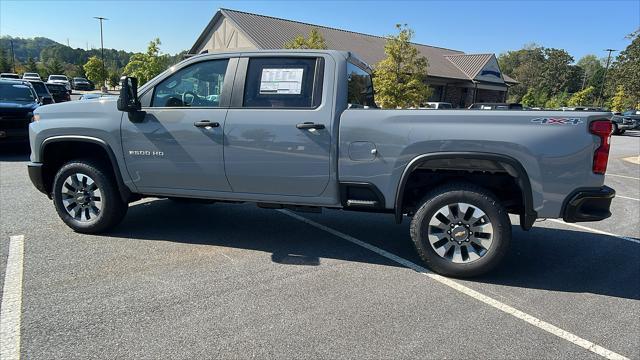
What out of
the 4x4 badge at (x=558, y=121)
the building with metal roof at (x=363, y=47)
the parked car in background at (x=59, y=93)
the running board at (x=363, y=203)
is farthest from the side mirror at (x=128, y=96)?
the building with metal roof at (x=363, y=47)

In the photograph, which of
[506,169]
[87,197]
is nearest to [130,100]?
[87,197]

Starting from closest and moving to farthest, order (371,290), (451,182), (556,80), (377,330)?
(377,330), (371,290), (451,182), (556,80)

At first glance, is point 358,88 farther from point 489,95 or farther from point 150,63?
point 489,95

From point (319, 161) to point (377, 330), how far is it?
5.45 ft

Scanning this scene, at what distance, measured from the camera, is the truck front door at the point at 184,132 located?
431cm

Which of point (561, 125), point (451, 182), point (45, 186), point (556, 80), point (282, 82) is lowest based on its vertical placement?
point (45, 186)

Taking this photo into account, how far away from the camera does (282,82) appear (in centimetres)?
422

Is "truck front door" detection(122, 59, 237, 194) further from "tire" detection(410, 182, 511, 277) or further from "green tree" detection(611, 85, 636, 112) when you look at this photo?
"green tree" detection(611, 85, 636, 112)

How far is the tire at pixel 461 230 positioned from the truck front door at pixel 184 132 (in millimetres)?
2052

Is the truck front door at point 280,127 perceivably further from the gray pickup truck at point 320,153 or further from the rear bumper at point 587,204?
the rear bumper at point 587,204

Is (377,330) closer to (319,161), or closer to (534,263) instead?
(319,161)

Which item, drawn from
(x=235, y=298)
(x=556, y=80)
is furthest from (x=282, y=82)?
(x=556, y=80)

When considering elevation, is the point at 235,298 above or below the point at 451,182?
below

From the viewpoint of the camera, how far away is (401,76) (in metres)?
21.1
